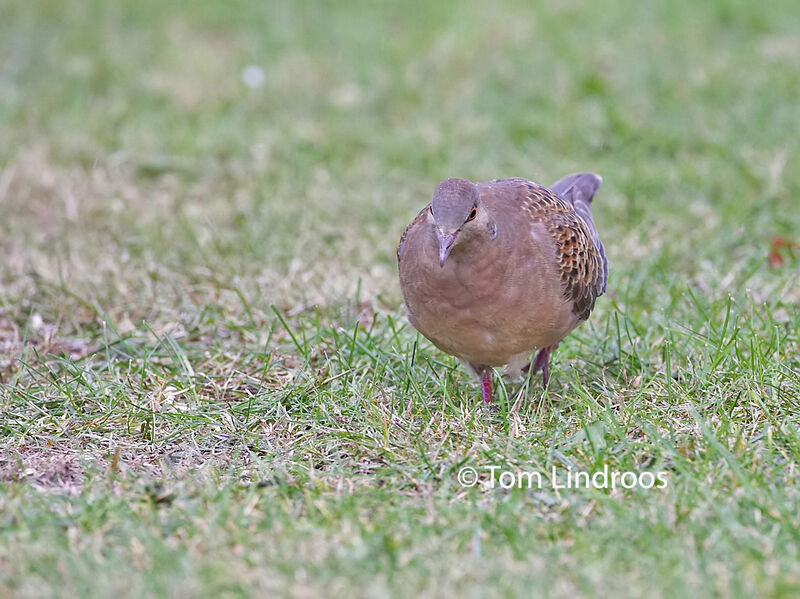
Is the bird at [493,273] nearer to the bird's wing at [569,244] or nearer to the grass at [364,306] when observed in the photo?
the bird's wing at [569,244]

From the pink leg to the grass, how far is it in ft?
0.34

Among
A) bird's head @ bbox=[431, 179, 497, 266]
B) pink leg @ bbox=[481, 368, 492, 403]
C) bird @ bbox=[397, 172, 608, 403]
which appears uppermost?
bird's head @ bbox=[431, 179, 497, 266]

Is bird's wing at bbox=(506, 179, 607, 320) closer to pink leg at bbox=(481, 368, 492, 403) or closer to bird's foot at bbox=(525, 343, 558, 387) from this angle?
bird's foot at bbox=(525, 343, 558, 387)

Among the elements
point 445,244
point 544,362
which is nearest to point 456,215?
point 445,244

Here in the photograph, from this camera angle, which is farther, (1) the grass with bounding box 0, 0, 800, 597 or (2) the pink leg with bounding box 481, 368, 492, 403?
(2) the pink leg with bounding box 481, 368, 492, 403

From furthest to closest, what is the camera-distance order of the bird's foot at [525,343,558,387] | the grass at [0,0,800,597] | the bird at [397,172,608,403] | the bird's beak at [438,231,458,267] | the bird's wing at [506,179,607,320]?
1. the bird's foot at [525,343,558,387]
2. the bird's wing at [506,179,607,320]
3. the bird at [397,172,608,403]
4. the bird's beak at [438,231,458,267]
5. the grass at [0,0,800,597]

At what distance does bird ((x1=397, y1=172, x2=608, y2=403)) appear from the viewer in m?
3.89

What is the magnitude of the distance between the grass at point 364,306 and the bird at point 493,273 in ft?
0.85

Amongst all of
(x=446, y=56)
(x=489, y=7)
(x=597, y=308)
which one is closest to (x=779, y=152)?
(x=597, y=308)

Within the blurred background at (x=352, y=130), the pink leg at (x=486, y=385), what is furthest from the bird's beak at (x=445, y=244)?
Result: the blurred background at (x=352, y=130)

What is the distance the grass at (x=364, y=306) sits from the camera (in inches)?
127

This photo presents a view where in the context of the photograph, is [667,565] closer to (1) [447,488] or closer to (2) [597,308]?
(1) [447,488]

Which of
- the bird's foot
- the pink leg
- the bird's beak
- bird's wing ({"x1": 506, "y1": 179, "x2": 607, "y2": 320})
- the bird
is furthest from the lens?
the bird's foot

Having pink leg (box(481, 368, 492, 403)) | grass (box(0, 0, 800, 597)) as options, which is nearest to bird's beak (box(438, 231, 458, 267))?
grass (box(0, 0, 800, 597))
